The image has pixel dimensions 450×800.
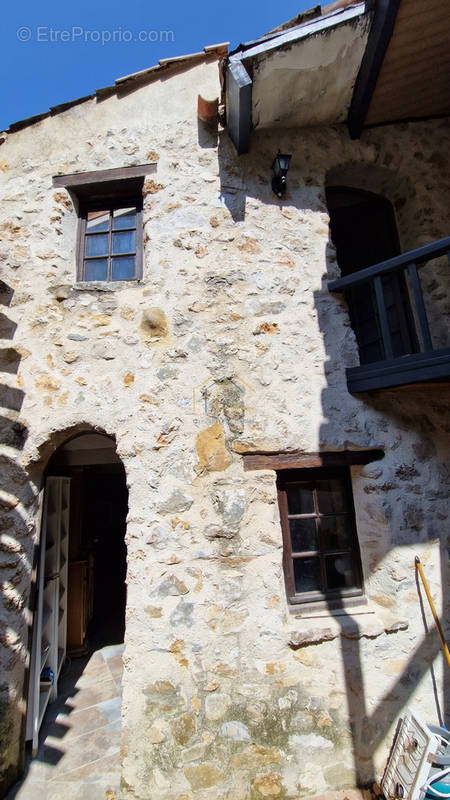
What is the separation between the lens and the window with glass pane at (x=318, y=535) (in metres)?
2.78

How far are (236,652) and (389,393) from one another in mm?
2183

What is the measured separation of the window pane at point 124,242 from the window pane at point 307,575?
2971mm

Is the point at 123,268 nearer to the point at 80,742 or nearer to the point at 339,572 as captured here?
the point at 339,572

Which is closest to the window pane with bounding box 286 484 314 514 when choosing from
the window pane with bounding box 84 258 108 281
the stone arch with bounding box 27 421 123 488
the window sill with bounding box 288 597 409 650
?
the window sill with bounding box 288 597 409 650

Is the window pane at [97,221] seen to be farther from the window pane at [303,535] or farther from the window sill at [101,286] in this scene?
the window pane at [303,535]

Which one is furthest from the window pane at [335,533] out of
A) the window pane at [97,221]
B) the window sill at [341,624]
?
the window pane at [97,221]

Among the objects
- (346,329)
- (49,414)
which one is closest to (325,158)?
(346,329)

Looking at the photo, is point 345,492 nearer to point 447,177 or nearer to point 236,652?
point 236,652

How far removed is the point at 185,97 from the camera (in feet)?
10.9

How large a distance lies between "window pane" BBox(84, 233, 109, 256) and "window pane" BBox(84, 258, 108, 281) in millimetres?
76

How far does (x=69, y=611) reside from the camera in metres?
4.31

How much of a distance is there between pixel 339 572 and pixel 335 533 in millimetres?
286

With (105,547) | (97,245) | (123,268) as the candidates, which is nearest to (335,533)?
(123,268)

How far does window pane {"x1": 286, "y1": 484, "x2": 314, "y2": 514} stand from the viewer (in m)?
2.87
